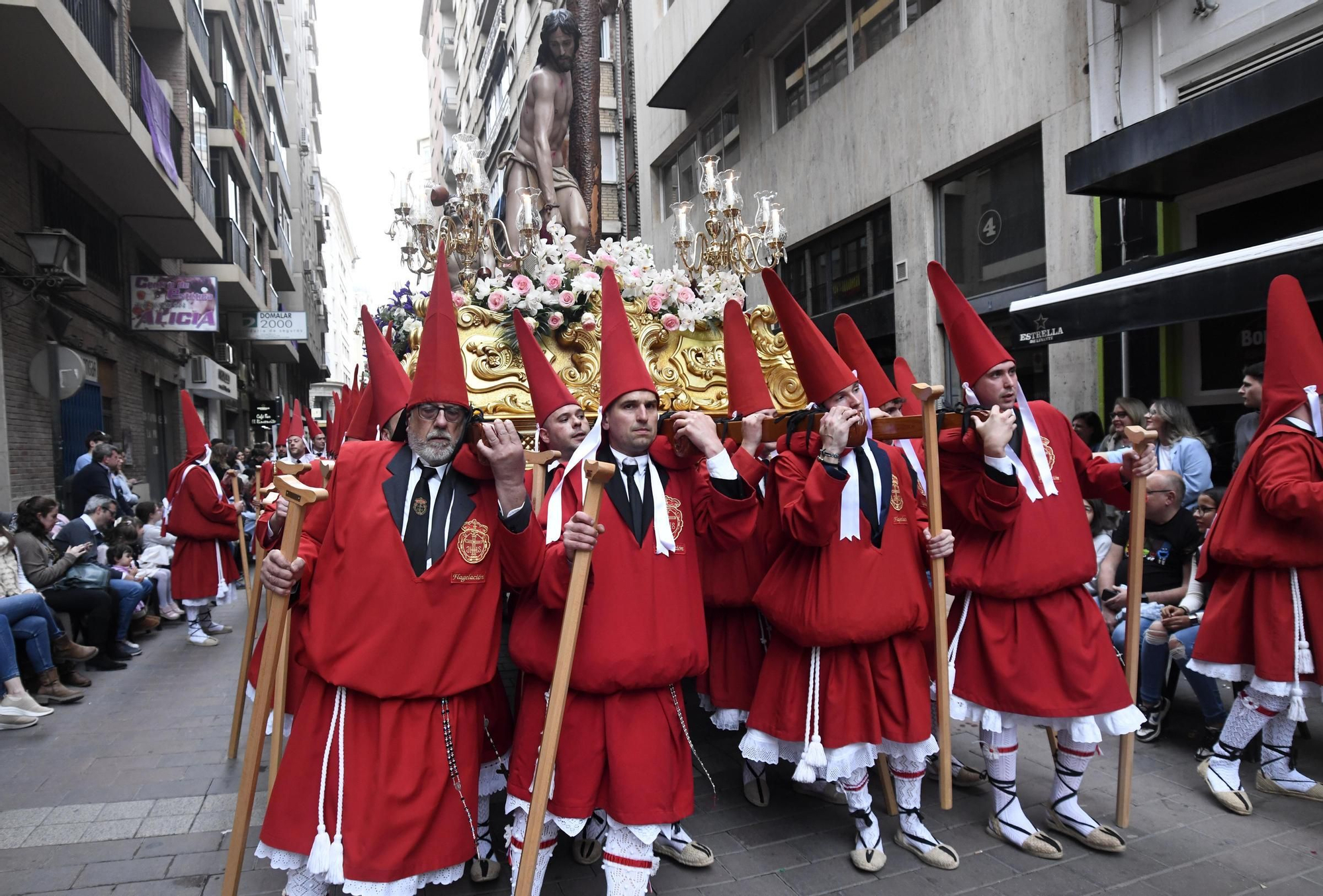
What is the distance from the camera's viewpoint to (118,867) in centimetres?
361

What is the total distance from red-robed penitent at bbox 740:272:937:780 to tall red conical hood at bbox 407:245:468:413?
1.38 meters

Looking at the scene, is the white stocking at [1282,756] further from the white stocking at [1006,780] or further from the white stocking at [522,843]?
the white stocking at [522,843]

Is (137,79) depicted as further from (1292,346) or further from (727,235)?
(1292,346)

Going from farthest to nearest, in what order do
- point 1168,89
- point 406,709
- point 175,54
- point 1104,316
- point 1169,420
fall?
point 175,54 → point 1168,89 → point 1104,316 → point 1169,420 → point 406,709

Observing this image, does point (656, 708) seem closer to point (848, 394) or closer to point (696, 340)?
point (848, 394)

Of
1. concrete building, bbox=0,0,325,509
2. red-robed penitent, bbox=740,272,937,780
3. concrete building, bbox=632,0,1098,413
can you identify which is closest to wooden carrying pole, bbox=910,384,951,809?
red-robed penitent, bbox=740,272,937,780

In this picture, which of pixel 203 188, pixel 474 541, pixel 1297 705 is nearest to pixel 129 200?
pixel 203 188

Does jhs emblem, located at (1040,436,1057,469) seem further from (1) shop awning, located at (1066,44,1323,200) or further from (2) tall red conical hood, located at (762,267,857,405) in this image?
(1) shop awning, located at (1066,44,1323,200)

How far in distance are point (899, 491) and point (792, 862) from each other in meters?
1.61

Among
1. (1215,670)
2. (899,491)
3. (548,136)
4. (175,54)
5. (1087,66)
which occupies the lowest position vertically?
(1215,670)

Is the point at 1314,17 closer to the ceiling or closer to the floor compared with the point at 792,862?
closer to the ceiling

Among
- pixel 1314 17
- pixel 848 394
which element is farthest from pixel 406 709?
pixel 1314 17

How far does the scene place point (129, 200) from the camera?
13070 millimetres

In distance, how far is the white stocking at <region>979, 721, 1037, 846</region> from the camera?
3.55m
